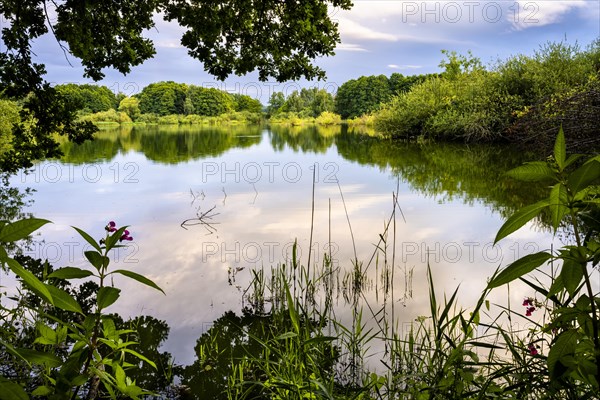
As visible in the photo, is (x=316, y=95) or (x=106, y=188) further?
(x=316, y=95)

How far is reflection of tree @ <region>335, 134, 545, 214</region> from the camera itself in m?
11.7

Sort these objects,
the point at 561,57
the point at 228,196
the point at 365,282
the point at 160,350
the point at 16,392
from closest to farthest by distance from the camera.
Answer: the point at 16,392 < the point at 160,350 < the point at 365,282 < the point at 228,196 < the point at 561,57

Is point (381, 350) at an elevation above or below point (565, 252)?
below

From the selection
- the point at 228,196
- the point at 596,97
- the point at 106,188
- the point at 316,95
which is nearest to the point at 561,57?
the point at 596,97

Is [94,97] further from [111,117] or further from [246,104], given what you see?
[246,104]

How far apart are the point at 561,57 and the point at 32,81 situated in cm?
2506

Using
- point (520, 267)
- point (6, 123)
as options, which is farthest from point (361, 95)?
point (520, 267)

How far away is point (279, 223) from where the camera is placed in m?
9.57

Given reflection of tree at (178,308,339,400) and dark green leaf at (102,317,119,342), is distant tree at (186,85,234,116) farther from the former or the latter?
dark green leaf at (102,317,119,342)

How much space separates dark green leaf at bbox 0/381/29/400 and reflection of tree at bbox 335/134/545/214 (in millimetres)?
9929

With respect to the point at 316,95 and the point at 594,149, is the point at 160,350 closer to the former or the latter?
the point at 594,149

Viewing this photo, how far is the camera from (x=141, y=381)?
3.82 m

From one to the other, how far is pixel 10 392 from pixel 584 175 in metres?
1.21

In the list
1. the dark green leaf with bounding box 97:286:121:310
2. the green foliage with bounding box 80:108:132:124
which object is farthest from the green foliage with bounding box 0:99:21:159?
the green foliage with bounding box 80:108:132:124
